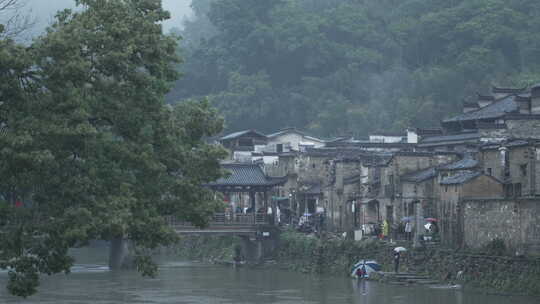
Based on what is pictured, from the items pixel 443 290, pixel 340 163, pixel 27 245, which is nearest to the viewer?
pixel 27 245

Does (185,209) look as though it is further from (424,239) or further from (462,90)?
(462,90)

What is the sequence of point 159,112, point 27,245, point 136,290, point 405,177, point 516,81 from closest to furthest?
1. point 27,245
2. point 159,112
3. point 136,290
4. point 405,177
5. point 516,81

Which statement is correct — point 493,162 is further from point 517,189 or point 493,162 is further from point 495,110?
point 495,110

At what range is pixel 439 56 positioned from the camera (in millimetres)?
112000

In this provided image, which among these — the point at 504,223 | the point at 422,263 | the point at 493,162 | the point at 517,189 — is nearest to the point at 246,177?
the point at 422,263

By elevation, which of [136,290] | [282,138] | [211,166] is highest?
[282,138]

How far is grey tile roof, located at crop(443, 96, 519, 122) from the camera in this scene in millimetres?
71312

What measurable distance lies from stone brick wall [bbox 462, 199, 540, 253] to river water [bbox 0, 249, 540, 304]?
3003 mm

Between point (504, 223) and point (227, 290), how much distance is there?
1431cm

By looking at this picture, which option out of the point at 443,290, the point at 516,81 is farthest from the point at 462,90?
the point at 443,290

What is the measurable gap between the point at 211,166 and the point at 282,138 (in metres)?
68.1

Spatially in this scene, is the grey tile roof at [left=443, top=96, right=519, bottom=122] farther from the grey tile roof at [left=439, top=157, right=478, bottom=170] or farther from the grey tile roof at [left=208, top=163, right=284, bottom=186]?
the grey tile roof at [left=208, top=163, right=284, bottom=186]

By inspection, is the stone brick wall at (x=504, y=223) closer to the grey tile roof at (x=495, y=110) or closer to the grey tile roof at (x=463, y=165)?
the grey tile roof at (x=463, y=165)

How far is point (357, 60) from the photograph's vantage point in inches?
4619
